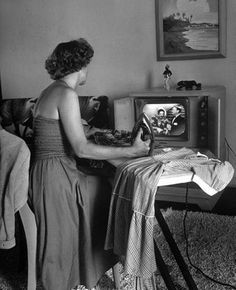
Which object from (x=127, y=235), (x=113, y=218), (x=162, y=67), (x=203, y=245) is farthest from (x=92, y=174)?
(x=162, y=67)

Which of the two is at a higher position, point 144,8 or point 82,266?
point 144,8

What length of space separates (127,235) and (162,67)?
7.10ft

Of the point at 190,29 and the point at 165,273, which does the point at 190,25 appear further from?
the point at 165,273

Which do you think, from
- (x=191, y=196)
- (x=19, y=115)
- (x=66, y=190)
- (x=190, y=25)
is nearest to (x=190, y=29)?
(x=190, y=25)

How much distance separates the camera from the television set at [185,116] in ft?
8.75

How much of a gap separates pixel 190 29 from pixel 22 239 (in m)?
2.14

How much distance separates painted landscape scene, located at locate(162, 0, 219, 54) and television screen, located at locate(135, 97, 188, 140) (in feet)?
2.29

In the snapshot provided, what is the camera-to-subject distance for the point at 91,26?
11.7 ft

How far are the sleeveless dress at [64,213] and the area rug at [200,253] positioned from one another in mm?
286

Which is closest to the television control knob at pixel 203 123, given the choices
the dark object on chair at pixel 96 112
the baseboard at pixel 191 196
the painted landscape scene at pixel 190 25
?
the baseboard at pixel 191 196

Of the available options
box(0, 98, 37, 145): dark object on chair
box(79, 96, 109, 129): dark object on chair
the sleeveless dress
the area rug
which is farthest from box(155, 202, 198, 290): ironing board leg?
box(0, 98, 37, 145): dark object on chair

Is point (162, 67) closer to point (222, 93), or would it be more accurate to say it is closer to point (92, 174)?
point (222, 93)

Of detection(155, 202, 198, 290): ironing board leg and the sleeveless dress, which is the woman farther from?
detection(155, 202, 198, 290): ironing board leg

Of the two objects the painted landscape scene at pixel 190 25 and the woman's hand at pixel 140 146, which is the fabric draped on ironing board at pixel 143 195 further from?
the painted landscape scene at pixel 190 25
